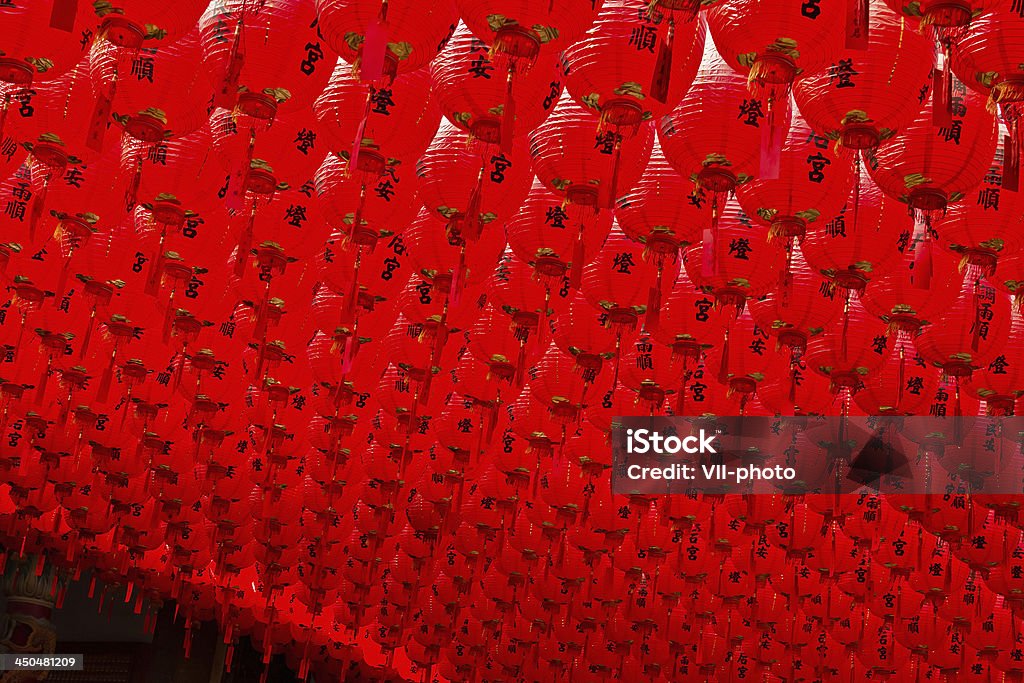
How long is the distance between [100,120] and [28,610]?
40.3ft

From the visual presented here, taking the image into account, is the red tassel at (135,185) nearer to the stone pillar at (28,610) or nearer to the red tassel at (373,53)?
the red tassel at (373,53)

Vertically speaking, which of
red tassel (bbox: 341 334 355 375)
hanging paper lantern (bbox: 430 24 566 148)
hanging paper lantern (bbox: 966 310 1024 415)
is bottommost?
red tassel (bbox: 341 334 355 375)

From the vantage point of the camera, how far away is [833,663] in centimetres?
1119

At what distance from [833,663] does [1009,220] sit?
7.63 meters

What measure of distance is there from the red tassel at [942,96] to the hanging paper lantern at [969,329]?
6.68 feet

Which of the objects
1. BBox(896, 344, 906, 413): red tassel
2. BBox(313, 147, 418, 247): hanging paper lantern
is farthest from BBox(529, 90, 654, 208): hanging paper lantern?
BBox(896, 344, 906, 413): red tassel

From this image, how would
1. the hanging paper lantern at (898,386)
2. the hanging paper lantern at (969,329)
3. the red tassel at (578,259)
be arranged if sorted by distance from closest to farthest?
the red tassel at (578,259) → the hanging paper lantern at (969,329) → the hanging paper lantern at (898,386)

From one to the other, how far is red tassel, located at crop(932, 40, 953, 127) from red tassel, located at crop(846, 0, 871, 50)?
530 mm

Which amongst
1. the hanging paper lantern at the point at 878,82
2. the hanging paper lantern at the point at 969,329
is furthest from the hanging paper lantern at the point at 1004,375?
the hanging paper lantern at the point at 878,82

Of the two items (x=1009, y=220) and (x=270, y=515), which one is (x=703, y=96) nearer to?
(x=1009, y=220)

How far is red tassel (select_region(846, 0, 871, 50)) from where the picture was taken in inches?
131

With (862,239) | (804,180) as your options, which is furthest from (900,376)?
(804,180)

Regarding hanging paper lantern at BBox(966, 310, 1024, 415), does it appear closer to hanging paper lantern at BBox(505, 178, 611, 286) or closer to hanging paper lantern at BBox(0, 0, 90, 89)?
hanging paper lantern at BBox(505, 178, 611, 286)

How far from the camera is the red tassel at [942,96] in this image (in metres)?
3.72
